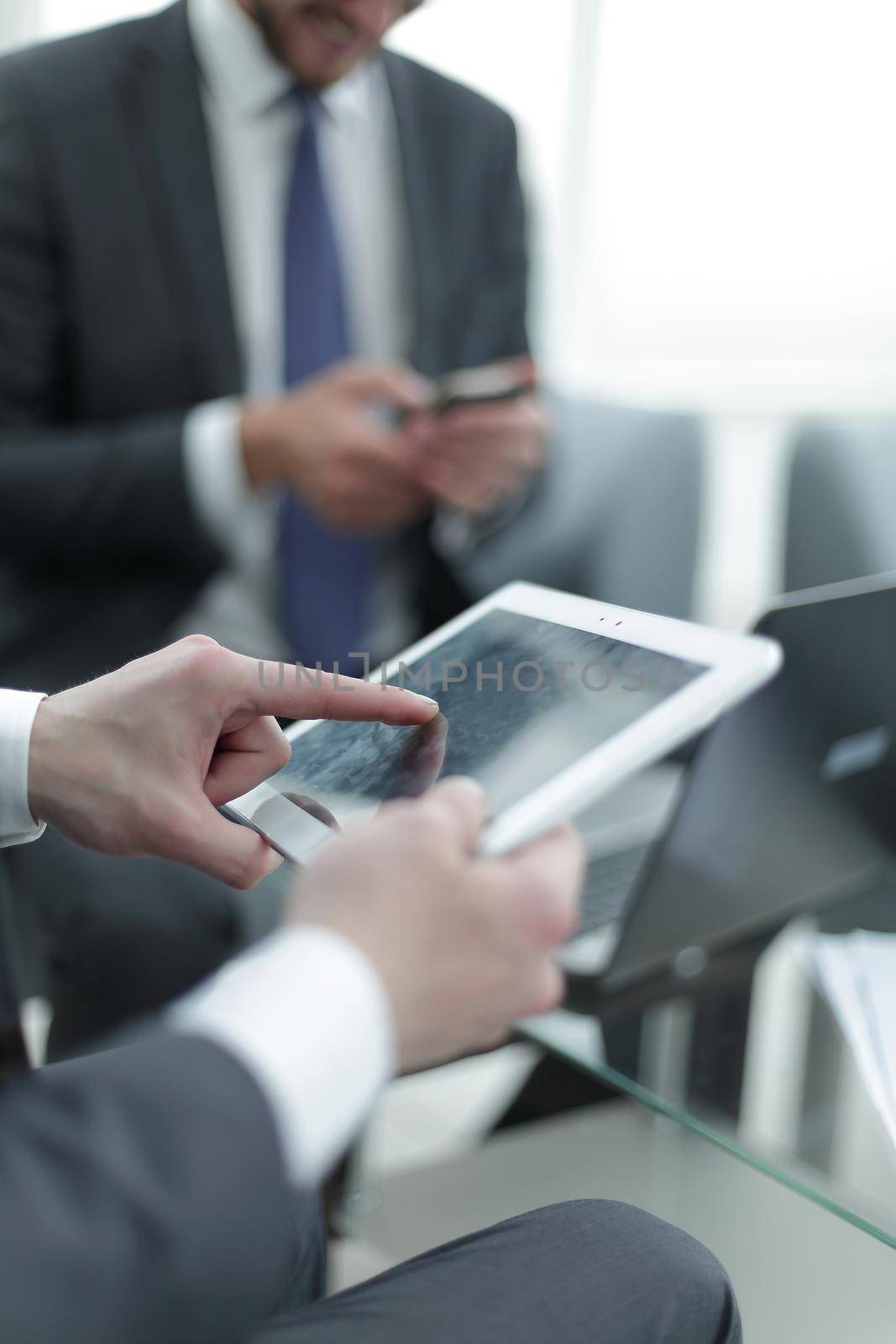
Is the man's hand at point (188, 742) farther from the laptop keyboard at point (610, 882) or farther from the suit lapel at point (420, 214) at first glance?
the suit lapel at point (420, 214)

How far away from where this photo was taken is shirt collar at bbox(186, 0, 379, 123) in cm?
62

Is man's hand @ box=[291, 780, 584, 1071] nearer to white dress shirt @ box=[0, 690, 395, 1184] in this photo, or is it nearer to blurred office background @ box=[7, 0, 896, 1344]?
white dress shirt @ box=[0, 690, 395, 1184]

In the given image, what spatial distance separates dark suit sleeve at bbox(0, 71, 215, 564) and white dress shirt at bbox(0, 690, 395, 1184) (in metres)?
0.57

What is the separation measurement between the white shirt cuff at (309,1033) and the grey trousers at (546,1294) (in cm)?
12

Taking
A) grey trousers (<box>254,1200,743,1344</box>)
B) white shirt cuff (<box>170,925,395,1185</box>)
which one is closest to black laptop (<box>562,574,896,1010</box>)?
grey trousers (<box>254,1200,743,1344</box>)

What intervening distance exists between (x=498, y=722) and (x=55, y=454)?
0.52 m

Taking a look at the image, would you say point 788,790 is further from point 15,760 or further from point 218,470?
point 218,470

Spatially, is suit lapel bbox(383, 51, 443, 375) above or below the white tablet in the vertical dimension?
above

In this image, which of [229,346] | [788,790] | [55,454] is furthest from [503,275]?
[788,790]

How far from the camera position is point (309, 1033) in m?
0.22

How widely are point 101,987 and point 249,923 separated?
7.7 inches

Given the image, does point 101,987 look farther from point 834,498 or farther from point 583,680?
point 834,498

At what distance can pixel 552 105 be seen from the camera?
67 centimetres

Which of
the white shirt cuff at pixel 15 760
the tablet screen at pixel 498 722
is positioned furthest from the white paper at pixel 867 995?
the white shirt cuff at pixel 15 760
